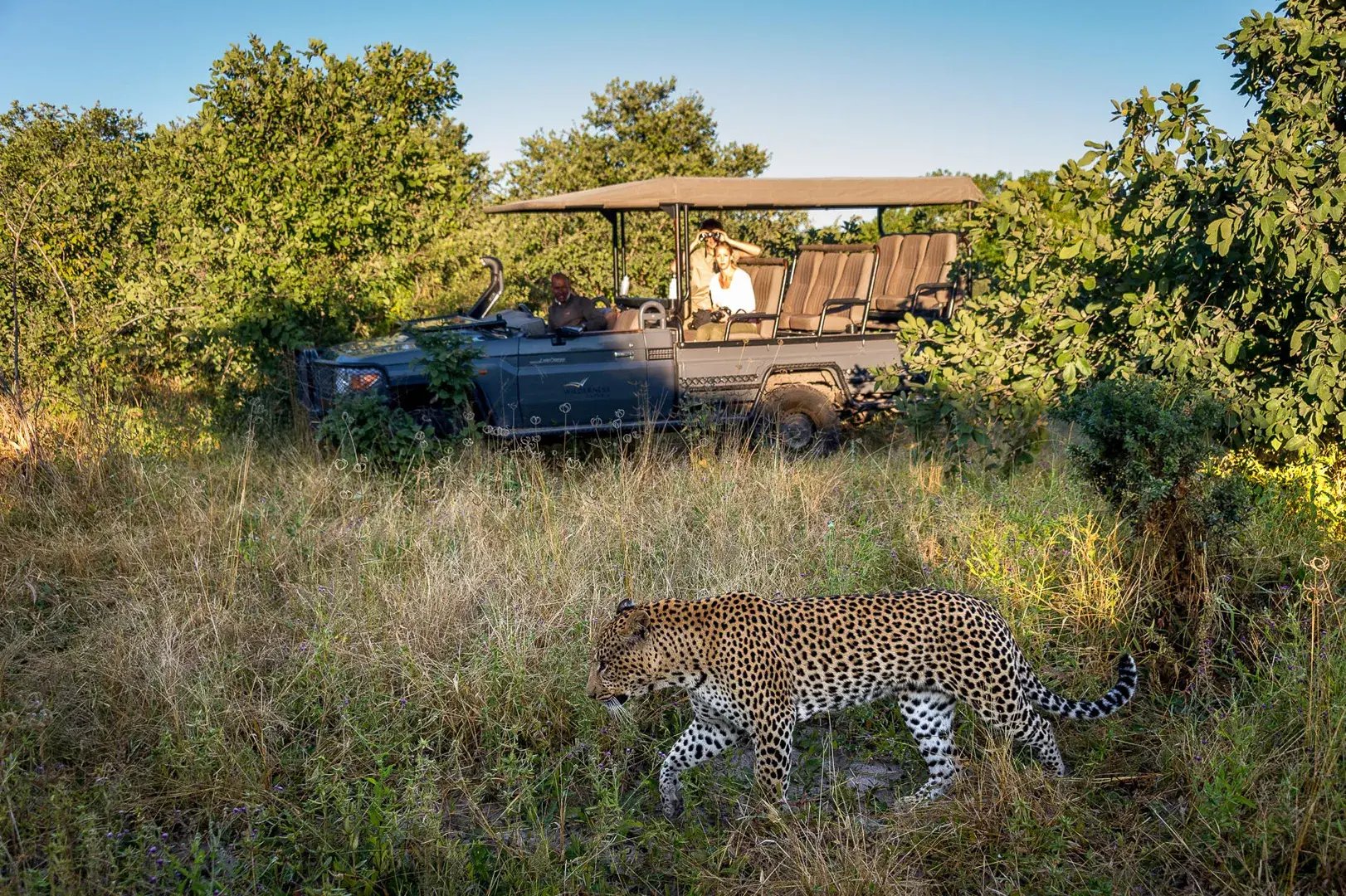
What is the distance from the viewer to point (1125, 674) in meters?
3.97

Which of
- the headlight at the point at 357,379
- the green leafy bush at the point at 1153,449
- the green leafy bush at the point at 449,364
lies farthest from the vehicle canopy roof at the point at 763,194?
the green leafy bush at the point at 1153,449

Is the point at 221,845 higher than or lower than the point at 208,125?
lower

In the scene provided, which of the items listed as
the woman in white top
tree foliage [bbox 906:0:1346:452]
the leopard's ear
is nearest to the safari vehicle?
the woman in white top

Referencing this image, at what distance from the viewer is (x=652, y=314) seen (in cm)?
854

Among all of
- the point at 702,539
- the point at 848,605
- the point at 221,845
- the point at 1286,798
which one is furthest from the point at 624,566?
the point at 1286,798

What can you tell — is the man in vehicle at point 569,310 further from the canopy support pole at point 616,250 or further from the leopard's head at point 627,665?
the leopard's head at point 627,665

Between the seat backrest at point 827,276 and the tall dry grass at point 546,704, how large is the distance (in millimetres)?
3002

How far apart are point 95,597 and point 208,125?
181 inches

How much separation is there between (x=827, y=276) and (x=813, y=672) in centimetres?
661

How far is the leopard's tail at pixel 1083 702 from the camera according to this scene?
3.91 metres

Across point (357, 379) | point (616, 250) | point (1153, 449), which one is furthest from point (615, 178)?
point (1153, 449)

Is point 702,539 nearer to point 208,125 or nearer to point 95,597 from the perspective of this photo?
point 95,597

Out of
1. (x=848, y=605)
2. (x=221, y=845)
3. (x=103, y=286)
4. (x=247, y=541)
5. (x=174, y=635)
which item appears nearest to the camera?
(x=221, y=845)

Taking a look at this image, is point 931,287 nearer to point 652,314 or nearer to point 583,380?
point 652,314
